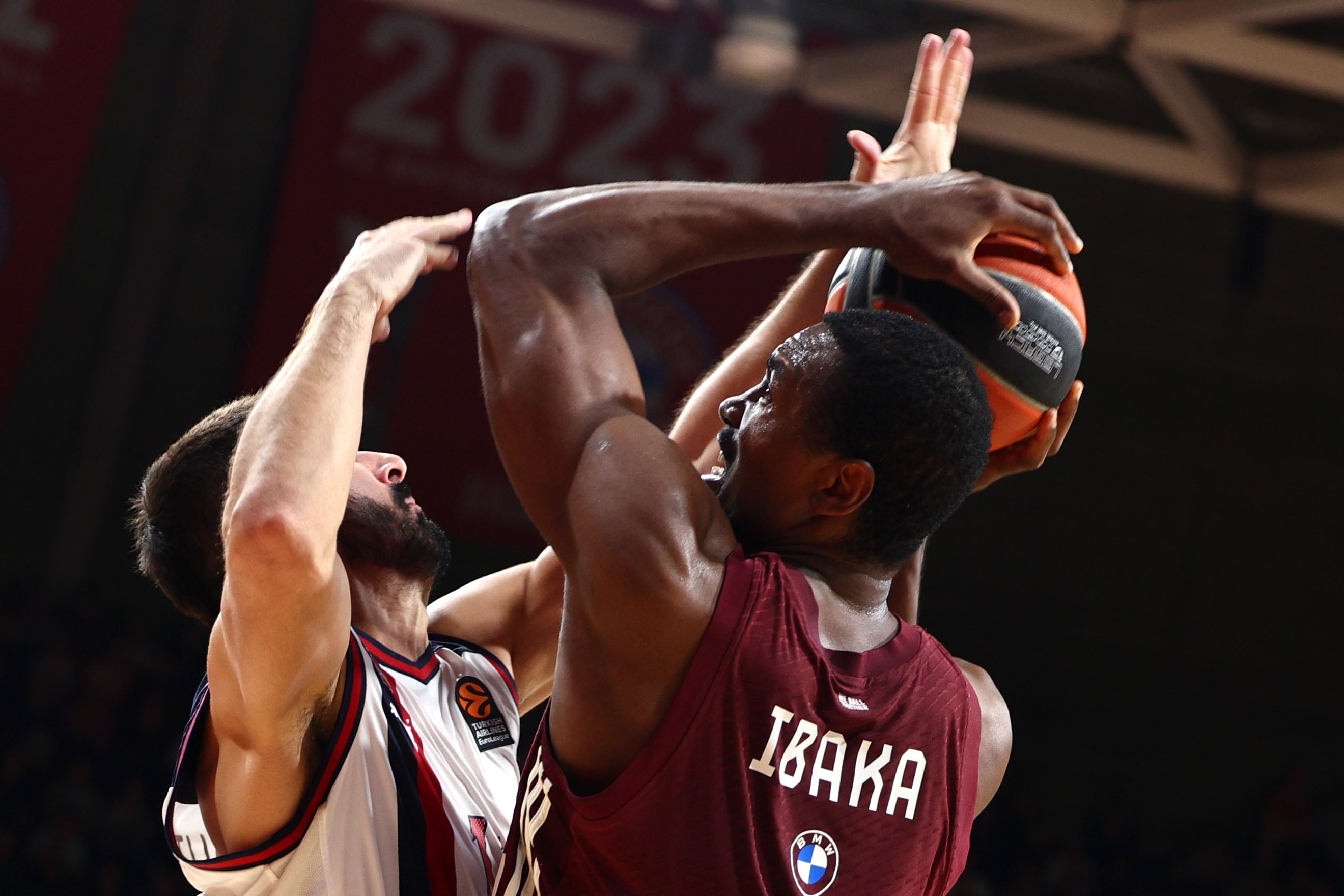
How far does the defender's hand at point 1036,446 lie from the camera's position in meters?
2.06

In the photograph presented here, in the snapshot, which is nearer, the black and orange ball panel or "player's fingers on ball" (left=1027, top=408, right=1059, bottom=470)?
the black and orange ball panel

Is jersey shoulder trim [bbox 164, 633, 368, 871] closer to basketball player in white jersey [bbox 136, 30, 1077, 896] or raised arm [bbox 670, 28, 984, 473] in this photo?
basketball player in white jersey [bbox 136, 30, 1077, 896]

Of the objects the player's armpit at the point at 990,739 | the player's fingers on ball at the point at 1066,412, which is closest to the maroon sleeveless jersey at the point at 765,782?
the player's armpit at the point at 990,739

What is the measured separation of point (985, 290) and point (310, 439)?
92cm

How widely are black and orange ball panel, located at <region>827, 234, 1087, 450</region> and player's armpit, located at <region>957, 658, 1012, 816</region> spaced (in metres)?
0.37

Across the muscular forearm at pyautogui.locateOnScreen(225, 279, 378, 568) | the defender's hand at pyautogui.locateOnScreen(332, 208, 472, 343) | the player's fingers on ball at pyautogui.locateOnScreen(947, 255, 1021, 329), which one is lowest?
the muscular forearm at pyautogui.locateOnScreen(225, 279, 378, 568)

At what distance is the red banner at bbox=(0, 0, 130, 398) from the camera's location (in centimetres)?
886

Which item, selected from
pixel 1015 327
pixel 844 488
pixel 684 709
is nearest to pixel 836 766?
pixel 684 709

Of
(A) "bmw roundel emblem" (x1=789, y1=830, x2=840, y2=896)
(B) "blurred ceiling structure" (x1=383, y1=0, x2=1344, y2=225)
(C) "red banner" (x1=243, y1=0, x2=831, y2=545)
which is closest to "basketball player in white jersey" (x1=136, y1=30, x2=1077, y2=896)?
(A) "bmw roundel emblem" (x1=789, y1=830, x2=840, y2=896)

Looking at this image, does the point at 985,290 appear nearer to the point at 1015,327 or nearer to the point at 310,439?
the point at 1015,327

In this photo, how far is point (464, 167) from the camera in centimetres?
964

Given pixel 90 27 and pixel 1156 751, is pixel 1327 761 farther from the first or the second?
pixel 90 27

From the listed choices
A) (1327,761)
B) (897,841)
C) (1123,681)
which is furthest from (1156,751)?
(897,841)

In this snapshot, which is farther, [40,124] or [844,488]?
[40,124]
